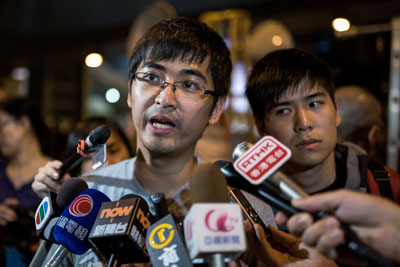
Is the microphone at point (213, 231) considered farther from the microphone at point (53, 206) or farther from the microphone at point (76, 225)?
the microphone at point (53, 206)

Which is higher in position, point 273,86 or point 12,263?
point 273,86

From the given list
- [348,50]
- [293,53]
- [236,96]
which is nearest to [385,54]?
[348,50]

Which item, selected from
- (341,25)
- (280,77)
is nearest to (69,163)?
(280,77)

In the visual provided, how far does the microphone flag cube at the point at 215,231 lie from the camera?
3.15 feet

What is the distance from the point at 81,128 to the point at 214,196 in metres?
2.09

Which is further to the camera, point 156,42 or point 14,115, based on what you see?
point 14,115

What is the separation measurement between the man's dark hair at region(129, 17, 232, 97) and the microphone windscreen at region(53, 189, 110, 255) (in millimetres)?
627

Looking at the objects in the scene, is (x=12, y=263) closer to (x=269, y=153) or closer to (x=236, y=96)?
(x=269, y=153)

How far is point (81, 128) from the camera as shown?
117 inches

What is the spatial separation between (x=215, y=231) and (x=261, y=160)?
21 cm

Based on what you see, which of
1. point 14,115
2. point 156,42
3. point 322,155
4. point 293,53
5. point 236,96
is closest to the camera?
point 156,42

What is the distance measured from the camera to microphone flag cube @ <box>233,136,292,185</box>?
103 cm

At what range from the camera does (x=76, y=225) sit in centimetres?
124

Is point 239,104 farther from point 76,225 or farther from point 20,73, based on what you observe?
point 20,73
